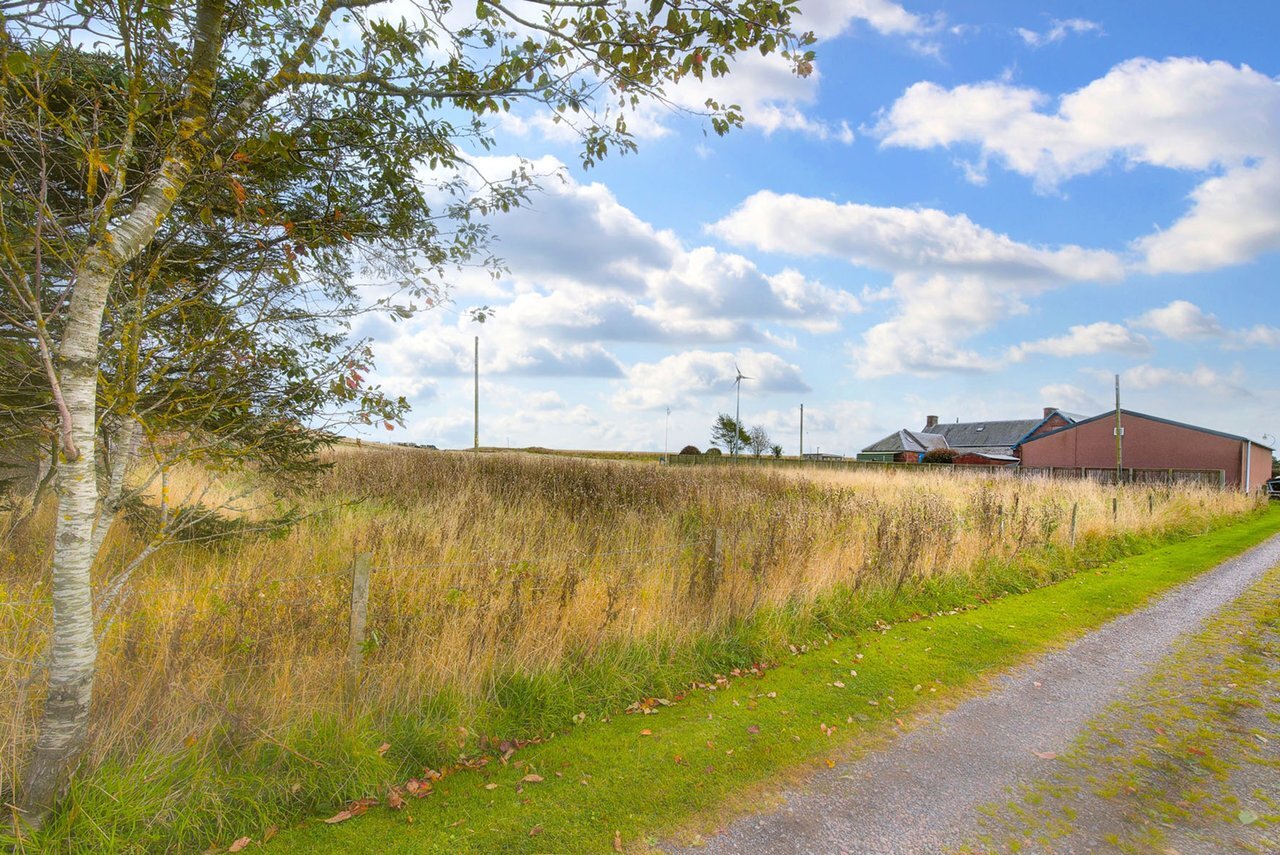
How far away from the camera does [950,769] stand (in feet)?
13.8

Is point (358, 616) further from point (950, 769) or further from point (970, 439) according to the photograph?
point (970, 439)

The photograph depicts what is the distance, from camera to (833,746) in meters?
4.50

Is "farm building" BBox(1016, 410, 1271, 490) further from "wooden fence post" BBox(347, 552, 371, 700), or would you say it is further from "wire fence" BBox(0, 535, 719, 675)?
"wooden fence post" BBox(347, 552, 371, 700)

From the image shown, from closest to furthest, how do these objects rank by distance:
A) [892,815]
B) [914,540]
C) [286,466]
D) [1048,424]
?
[892,815] → [286,466] → [914,540] → [1048,424]

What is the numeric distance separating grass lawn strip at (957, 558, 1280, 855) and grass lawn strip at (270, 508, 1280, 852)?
1.06 metres

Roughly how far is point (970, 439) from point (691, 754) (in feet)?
219

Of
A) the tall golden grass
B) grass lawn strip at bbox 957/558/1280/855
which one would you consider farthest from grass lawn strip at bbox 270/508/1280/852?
grass lawn strip at bbox 957/558/1280/855

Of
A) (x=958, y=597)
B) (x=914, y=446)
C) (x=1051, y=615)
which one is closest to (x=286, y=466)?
(x=958, y=597)

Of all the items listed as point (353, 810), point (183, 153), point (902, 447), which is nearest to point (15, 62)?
point (183, 153)

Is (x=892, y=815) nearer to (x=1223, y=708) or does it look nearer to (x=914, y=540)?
(x=1223, y=708)

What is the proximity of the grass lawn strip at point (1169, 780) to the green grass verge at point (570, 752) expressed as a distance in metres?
1.13

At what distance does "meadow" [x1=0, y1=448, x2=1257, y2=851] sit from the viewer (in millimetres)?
3520

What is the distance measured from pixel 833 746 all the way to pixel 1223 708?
3596 millimetres

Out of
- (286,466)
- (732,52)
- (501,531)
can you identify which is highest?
(732,52)
